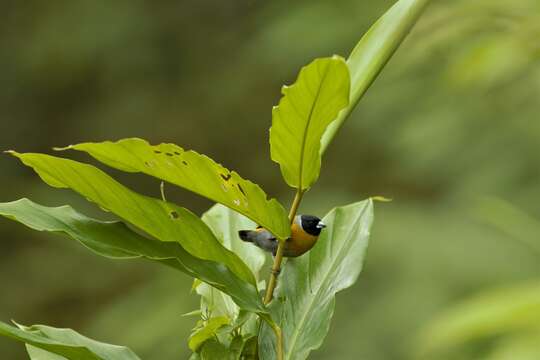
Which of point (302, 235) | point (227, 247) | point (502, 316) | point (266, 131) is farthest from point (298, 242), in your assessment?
point (266, 131)

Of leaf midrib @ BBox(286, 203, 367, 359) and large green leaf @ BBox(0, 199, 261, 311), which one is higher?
large green leaf @ BBox(0, 199, 261, 311)

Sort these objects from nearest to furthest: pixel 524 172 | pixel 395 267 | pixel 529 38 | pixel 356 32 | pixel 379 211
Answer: pixel 529 38
pixel 524 172
pixel 395 267
pixel 379 211
pixel 356 32

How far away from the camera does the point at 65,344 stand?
655 mm

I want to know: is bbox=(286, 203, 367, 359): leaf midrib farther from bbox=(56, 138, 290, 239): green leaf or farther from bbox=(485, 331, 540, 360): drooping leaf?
bbox=(485, 331, 540, 360): drooping leaf

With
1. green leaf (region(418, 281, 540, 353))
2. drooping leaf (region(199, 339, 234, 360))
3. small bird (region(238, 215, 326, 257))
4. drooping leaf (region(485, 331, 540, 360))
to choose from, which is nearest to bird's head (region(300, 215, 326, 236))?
small bird (region(238, 215, 326, 257))

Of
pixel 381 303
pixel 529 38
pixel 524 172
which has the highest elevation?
pixel 529 38

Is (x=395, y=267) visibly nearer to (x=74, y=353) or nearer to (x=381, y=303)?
(x=381, y=303)

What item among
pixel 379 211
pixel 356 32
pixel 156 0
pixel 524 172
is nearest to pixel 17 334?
pixel 524 172

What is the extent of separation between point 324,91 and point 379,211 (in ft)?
10.7

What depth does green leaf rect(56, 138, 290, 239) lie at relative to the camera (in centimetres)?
67

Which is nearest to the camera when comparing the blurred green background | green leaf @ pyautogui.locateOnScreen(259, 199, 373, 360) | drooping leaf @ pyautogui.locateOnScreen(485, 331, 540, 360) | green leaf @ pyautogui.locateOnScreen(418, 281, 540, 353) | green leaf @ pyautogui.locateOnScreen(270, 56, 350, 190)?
green leaf @ pyautogui.locateOnScreen(270, 56, 350, 190)

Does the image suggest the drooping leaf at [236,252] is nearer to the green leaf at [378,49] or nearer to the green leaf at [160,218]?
the green leaf at [160,218]

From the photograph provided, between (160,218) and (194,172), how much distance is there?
0.16ft

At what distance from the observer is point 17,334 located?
628 millimetres
